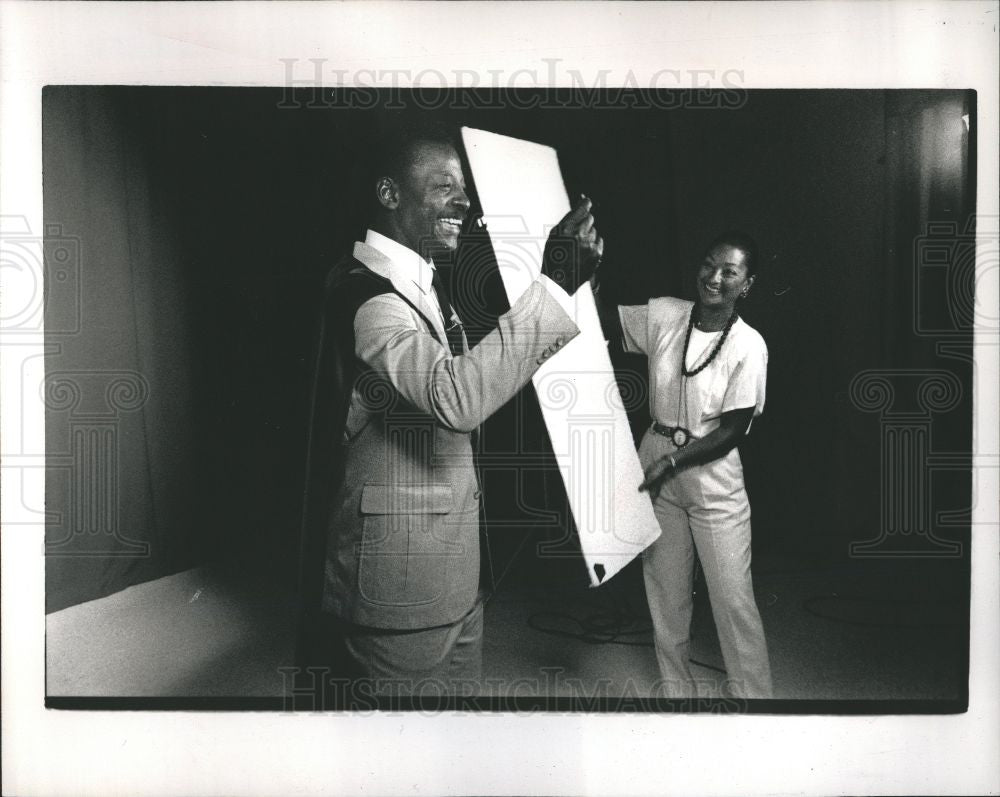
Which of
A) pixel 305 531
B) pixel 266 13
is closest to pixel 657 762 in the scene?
pixel 305 531

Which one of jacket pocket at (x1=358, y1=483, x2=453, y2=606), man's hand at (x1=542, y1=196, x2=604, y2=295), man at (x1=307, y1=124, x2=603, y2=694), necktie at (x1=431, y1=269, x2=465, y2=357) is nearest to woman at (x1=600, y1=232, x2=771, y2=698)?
man's hand at (x1=542, y1=196, x2=604, y2=295)

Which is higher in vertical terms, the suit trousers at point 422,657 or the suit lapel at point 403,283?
the suit lapel at point 403,283

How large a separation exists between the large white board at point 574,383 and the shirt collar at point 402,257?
17cm

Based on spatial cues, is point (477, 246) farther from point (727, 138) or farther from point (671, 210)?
point (727, 138)

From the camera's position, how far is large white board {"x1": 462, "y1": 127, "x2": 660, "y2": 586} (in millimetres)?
1905

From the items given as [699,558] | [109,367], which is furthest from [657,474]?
[109,367]

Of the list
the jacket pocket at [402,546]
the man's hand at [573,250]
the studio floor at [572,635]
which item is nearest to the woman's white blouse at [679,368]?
the man's hand at [573,250]

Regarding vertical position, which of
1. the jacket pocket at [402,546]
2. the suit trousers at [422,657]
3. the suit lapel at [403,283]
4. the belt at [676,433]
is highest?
the suit lapel at [403,283]

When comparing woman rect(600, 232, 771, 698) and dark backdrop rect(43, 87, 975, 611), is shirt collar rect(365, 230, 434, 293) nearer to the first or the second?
dark backdrop rect(43, 87, 975, 611)

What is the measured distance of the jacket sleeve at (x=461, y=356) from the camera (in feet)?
6.15

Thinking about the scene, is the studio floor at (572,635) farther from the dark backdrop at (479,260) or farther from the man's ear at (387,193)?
the man's ear at (387,193)

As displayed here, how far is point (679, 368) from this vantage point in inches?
75.2

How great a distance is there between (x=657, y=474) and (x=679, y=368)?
239mm

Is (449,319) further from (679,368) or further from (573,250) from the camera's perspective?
(679,368)
